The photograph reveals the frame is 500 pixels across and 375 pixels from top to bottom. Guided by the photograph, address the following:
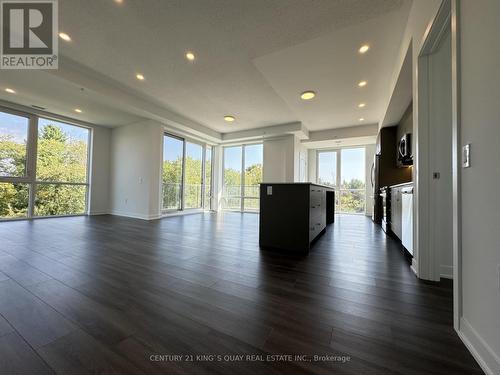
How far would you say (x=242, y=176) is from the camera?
318 inches

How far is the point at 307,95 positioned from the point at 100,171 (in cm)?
638

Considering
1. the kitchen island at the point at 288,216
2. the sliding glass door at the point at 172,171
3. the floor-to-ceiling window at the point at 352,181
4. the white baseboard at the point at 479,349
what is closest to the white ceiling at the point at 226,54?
the sliding glass door at the point at 172,171

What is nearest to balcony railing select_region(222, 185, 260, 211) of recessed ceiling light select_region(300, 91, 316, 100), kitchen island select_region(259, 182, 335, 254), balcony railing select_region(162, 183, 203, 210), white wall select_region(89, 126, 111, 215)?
balcony railing select_region(162, 183, 203, 210)

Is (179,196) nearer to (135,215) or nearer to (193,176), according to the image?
(193,176)

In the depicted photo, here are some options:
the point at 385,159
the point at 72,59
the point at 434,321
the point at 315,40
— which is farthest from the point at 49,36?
the point at 385,159

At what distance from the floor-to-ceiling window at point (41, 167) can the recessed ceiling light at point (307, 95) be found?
20.7 ft

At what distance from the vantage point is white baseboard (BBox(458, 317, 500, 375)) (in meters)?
0.87

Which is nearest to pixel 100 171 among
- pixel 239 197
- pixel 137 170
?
pixel 137 170

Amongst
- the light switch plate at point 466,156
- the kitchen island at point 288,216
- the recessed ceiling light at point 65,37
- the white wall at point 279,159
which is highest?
the recessed ceiling light at point 65,37

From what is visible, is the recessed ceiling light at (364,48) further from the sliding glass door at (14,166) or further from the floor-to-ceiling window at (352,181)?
the sliding glass door at (14,166)

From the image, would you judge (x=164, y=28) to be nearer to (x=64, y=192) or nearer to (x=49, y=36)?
(x=49, y=36)

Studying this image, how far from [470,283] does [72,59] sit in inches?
214

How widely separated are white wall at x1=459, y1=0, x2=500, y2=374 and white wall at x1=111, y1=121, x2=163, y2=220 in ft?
19.5

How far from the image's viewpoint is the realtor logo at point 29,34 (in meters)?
2.46
